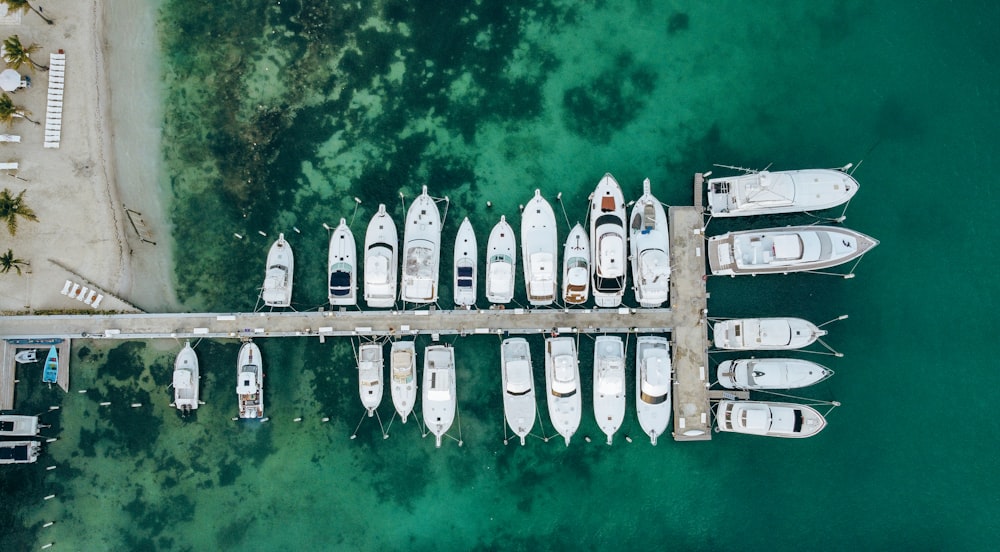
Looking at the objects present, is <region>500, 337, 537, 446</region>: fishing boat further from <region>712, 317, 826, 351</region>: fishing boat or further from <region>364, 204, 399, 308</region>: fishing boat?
<region>712, 317, 826, 351</region>: fishing boat

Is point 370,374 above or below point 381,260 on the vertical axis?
below

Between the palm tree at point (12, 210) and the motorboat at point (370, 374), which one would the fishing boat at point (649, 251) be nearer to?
the motorboat at point (370, 374)

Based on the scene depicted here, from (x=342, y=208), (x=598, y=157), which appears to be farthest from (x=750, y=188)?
(x=342, y=208)

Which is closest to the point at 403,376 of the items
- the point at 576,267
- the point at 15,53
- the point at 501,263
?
the point at 501,263

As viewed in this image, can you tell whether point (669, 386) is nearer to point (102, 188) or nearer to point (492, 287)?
point (492, 287)

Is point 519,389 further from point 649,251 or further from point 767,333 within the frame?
point 767,333

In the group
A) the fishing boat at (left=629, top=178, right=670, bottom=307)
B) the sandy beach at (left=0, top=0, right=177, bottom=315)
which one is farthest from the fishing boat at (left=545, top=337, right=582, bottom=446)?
the sandy beach at (left=0, top=0, right=177, bottom=315)
